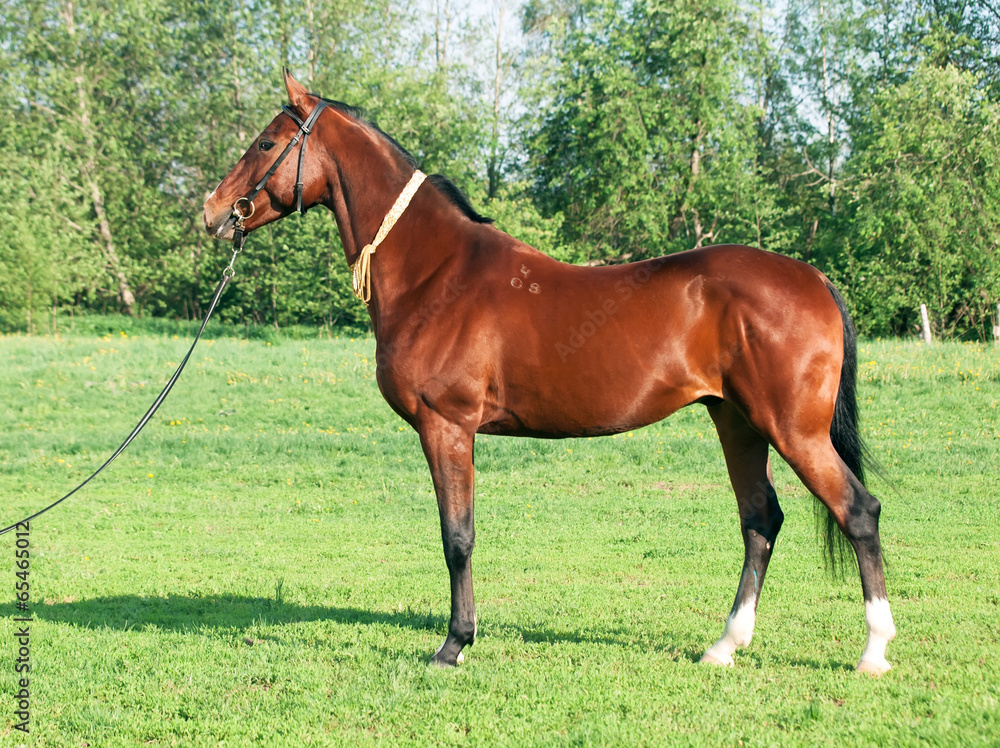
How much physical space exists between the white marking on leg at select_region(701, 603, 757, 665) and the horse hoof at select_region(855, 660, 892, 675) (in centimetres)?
57

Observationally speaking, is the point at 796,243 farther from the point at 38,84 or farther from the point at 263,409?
the point at 38,84

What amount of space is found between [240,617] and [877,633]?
379 cm

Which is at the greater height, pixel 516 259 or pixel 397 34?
pixel 397 34

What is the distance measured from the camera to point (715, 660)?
428cm

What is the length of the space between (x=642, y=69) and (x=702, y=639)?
29492mm

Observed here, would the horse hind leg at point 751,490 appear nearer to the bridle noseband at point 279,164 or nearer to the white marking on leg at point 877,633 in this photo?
the white marking on leg at point 877,633

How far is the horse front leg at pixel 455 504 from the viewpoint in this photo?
4.29m

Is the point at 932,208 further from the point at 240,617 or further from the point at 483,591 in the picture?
the point at 240,617

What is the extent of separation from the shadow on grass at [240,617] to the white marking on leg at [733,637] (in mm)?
250

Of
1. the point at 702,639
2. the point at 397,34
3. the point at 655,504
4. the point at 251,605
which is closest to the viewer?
the point at 702,639

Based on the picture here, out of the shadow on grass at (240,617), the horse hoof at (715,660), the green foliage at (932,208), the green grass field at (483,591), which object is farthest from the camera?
the green foliage at (932,208)

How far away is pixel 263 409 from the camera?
14.3m

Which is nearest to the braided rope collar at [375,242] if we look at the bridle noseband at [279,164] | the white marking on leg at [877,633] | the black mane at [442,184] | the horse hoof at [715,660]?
the black mane at [442,184]

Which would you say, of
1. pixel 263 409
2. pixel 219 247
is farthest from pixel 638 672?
pixel 219 247
